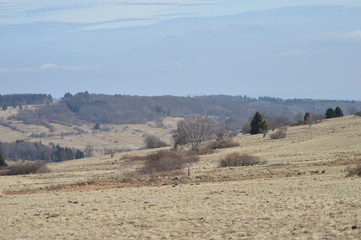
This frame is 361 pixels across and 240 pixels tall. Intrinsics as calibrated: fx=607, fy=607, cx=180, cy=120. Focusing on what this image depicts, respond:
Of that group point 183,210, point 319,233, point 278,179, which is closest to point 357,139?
point 278,179

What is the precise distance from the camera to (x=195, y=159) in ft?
164

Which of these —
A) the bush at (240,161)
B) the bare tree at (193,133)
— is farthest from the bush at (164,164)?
the bare tree at (193,133)

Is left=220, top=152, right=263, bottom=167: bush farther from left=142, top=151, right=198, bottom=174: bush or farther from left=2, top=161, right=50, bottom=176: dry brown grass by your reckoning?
left=2, top=161, right=50, bottom=176: dry brown grass

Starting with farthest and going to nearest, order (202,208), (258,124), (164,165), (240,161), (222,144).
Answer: (258,124), (222,144), (164,165), (240,161), (202,208)

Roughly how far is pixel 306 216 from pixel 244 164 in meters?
24.7

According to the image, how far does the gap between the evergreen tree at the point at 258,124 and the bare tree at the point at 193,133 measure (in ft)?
38.7

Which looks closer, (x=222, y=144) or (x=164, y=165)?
(x=164, y=165)

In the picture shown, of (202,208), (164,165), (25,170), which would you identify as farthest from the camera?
(25,170)

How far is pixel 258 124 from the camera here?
266ft

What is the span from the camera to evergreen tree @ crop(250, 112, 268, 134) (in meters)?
79.9

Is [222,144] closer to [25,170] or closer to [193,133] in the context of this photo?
[193,133]

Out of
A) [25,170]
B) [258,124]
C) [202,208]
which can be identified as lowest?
[25,170]

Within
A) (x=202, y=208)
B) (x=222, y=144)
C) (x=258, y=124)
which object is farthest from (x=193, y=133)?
(x=202, y=208)

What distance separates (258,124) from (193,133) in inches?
615
